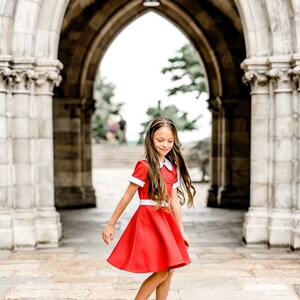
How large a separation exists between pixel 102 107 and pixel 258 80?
33621 mm

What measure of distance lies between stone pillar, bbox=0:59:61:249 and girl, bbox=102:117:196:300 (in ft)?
11.1

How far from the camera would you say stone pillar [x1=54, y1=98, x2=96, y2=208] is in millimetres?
11523

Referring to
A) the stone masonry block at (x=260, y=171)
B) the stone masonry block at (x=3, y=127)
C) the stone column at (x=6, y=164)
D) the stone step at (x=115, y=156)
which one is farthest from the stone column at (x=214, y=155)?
the stone step at (x=115, y=156)

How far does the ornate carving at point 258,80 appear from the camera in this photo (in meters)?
6.77

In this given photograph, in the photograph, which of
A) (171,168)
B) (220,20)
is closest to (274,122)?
(171,168)

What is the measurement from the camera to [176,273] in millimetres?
5527

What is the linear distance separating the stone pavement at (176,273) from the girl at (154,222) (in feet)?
3.98

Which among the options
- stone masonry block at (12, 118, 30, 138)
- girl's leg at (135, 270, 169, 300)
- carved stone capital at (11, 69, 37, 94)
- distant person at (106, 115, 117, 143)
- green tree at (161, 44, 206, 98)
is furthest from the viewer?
distant person at (106, 115, 117, 143)

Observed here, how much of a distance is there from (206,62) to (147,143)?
9.02 metres

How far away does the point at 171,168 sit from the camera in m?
3.69

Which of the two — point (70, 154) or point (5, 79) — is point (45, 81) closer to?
point (5, 79)

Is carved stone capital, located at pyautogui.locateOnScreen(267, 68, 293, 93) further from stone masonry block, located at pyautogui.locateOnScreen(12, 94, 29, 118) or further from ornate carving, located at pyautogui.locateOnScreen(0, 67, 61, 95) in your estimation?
stone masonry block, located at pyautogui.locateOnScreen(12, 94, 29, 118)

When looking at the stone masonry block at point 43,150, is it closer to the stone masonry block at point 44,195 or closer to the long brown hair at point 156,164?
the stone masonry block at point 44,195

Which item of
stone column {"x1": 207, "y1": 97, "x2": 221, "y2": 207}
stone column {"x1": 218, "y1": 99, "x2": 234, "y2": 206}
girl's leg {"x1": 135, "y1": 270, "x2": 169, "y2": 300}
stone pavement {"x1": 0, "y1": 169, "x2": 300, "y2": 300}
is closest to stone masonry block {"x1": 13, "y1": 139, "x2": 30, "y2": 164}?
stone pavement {"x1": 0, "y1": 169, "x2": 300, "y2": 300}
